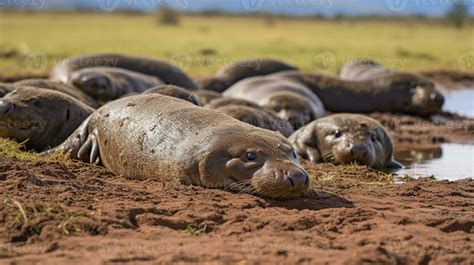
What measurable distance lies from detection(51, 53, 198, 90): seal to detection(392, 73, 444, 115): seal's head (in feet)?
15.5

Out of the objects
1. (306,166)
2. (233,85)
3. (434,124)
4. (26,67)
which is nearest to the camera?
(306,166)

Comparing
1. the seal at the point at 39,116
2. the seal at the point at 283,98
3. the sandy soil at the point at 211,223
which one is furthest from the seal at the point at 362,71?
the sandy soil at the point at 211,223

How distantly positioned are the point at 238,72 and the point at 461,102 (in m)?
5.59

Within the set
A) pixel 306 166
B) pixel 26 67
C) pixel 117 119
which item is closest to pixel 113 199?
pixel 117 119

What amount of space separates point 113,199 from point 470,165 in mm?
6316

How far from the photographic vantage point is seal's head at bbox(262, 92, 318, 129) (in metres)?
15.2

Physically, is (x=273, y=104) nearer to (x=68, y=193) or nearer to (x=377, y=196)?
(x=377, y=196)

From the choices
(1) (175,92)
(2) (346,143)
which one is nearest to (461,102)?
(2) (346,143)

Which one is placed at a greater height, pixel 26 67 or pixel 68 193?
pixel 68 193

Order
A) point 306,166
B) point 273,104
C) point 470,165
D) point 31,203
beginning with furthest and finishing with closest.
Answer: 1. point 273,104
2. point 470,165
3. point 306,166
4. point 31,203

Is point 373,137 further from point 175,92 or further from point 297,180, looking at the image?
point 297,180

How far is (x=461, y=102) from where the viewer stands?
22344mm

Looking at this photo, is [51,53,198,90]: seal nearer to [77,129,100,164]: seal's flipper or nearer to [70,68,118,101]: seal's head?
[70,68,118,101]: seal's head

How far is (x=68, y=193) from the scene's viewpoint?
796 cm
